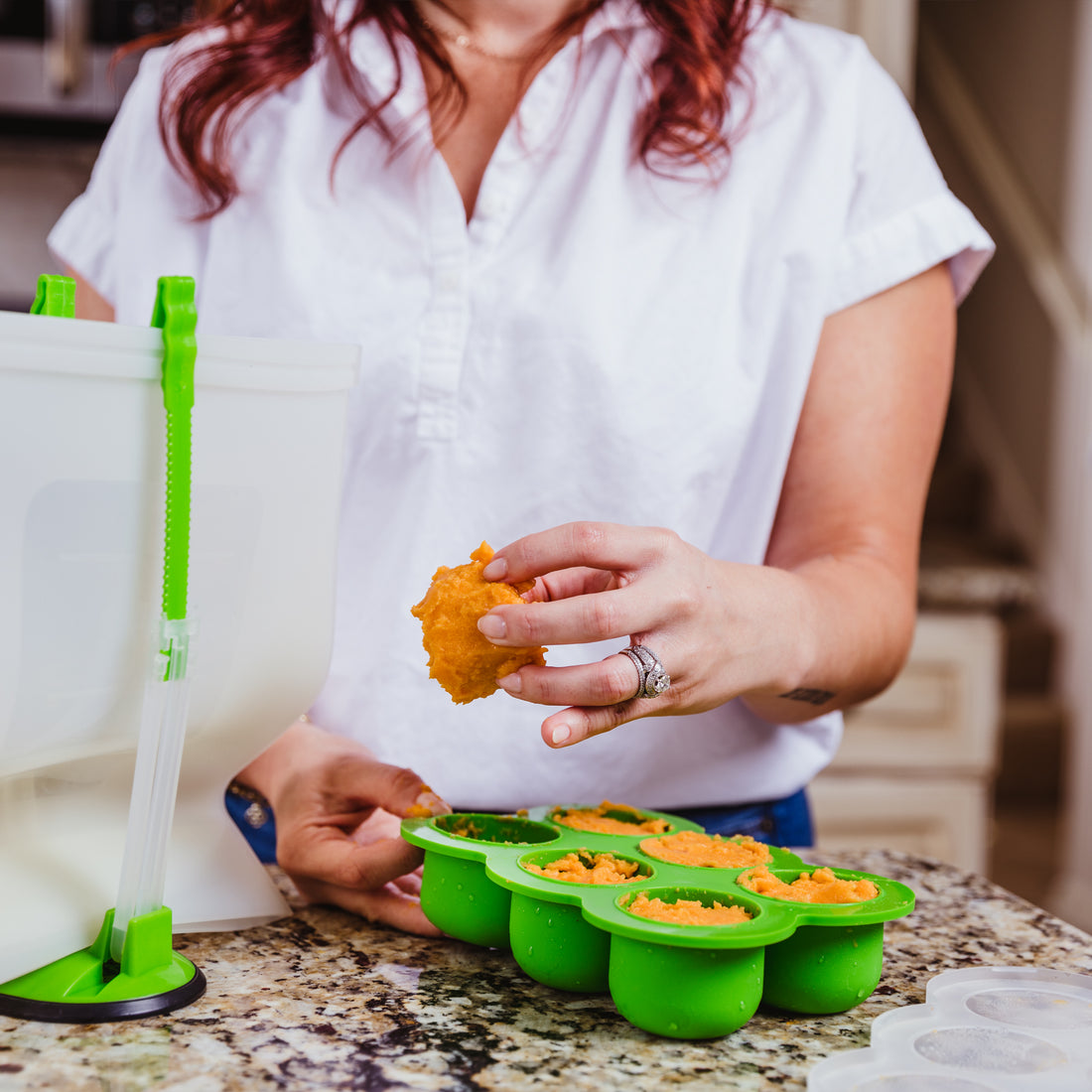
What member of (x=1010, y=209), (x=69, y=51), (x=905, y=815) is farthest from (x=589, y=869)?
(x=1010, y=209)

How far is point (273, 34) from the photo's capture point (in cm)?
98

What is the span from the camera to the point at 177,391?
540mm

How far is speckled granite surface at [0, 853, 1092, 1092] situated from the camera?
1.64ft

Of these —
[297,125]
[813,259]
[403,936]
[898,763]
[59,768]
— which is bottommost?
[898,763]

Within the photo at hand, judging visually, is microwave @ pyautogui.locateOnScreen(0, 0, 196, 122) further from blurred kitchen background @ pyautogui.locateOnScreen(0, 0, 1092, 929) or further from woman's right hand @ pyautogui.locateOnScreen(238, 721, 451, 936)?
woman's right hand @ pyautogui.locateOnScreen(238, 721, 451, 936)

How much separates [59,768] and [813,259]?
0.63 m

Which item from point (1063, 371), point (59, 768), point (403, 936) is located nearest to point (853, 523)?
point (403, 936)

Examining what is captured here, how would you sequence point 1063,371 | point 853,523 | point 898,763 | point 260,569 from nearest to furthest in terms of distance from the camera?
1. point 260,569
2. point 853,523
3. point 898,763
4. point 1063,371

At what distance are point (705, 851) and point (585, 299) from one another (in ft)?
1.41

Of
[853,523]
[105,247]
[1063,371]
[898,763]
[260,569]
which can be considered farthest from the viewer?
[1063,371]

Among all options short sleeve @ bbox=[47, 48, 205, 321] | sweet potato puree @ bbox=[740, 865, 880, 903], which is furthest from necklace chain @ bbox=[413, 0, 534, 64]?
sweet potato puree @ bbox=[740, 865, 880, 903]

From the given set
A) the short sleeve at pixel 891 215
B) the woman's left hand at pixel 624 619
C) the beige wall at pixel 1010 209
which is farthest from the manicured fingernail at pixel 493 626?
the beige wall at pixel 1010 209

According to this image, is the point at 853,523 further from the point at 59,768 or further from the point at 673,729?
the point at 59,768

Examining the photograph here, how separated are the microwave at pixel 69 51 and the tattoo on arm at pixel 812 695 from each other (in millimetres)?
1364
